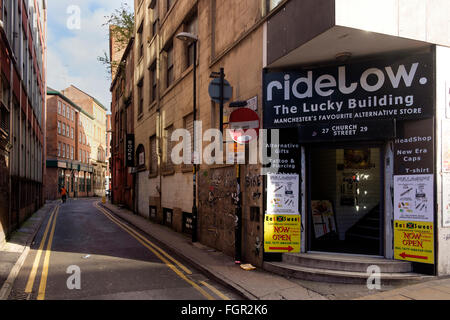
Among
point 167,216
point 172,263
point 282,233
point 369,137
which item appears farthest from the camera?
point 167,216

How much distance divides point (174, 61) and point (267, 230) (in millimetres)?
10653

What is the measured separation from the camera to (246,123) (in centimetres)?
852

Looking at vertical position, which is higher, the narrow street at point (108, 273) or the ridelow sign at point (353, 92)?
the ridelow sign at point (353, 92)

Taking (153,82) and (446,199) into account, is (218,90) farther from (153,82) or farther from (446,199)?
(153,82)

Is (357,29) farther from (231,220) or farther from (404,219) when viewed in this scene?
(231,220)

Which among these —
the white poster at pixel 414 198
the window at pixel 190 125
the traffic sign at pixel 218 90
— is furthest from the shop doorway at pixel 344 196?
the window at pixel 190 125

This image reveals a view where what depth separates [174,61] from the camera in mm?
16438

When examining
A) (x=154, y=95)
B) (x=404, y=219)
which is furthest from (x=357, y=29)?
(x=154, y=95)

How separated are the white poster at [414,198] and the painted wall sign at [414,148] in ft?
0.50

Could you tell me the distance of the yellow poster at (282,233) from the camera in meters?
8.21

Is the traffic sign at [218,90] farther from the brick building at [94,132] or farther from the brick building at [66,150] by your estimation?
the brick building at [94,132]

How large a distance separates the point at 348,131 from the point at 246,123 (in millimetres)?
2275

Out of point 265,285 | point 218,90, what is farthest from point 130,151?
point 265,285
